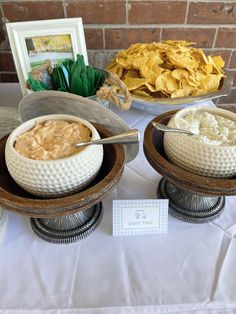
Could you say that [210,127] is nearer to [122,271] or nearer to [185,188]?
[185,188]

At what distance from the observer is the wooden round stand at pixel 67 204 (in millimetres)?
412

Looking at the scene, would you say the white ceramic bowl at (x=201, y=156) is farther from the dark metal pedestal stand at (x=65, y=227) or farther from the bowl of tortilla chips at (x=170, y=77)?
the bowl of tortilla chips at (x=170, y=77)

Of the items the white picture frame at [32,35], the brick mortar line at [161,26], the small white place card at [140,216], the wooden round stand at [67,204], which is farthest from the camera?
the brick mortar line at [161,26]

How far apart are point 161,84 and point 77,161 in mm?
441

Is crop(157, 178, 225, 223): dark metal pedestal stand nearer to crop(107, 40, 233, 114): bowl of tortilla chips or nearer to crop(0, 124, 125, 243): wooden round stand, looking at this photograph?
crop(0, 124, 125, 243): wooden round stand

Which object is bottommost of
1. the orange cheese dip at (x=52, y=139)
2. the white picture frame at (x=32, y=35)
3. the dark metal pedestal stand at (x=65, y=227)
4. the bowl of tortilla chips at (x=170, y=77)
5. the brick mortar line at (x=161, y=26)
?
the dark metal pedestal stand at (x=65, y=227)

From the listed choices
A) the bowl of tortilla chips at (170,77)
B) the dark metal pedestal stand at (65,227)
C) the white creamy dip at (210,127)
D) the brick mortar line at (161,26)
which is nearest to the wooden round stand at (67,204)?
the dark metal pedestal stand at (65,227)

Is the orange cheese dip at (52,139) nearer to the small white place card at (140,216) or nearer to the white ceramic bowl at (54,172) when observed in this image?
the white ceramic bowl at (54,172)

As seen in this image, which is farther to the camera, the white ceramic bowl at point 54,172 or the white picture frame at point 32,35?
the white picture frame at point 32,35

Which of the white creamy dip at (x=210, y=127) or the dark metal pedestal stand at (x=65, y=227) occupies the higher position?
the white creamy dip at (x=210, y=127)

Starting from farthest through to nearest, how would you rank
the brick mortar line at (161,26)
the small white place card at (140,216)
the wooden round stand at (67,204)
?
the brick mortar line at (161,26) < the small white place card at (140,216) < the wooden round stand at (67,204)

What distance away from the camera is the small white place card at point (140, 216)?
1.68 ft

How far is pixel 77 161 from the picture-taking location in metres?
0.43

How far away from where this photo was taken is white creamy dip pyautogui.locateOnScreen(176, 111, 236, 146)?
0.47 m
